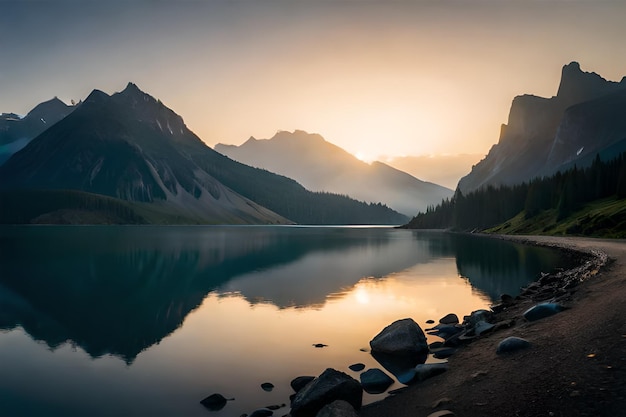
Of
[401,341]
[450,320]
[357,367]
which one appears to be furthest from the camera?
[450,320]

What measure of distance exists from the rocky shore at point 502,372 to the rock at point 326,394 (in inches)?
1.6

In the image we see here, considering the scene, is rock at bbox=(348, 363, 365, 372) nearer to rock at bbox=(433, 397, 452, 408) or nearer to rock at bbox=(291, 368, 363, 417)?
rock at bbox=(291, 368, 363, 417)

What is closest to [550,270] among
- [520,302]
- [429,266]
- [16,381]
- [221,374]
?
[429,266]

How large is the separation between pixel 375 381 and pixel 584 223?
132538 mm

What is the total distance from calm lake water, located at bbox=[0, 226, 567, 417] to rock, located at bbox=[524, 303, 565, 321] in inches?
269

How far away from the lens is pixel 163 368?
24734mm

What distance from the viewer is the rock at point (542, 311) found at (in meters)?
26.3

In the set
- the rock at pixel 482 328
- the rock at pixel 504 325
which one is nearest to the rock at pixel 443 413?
the rock at pixel 482 328

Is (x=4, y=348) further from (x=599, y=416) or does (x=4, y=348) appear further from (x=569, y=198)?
(x=569, y=198)

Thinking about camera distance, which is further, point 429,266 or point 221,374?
point 429,266

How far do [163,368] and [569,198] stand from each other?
534 feet

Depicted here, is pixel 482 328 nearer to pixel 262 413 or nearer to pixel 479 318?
pixel 479 318

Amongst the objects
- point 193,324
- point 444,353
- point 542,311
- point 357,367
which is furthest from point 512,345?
point 193,324

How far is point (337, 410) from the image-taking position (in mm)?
15773
